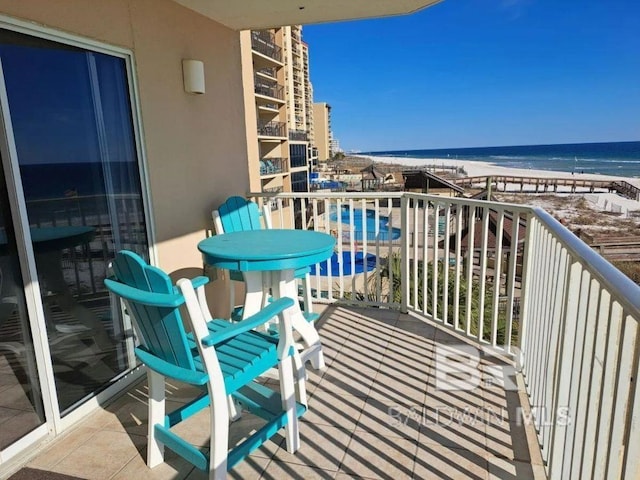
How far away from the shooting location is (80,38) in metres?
2.09

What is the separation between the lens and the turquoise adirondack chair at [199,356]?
4.66 feet

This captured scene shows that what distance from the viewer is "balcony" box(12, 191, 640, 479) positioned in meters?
0.99

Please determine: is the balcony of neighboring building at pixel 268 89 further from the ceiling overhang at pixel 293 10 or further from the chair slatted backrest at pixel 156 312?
the chair slatted backrest at pixel 156 312

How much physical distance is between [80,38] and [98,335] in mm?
1604

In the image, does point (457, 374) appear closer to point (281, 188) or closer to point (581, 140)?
point (281, 188)

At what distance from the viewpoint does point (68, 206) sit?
6.75ft

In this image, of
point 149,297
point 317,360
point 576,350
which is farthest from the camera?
point 317,360

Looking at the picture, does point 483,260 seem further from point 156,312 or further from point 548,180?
point 548,180

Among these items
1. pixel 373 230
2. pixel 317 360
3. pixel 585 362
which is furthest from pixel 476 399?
pixel 373 230

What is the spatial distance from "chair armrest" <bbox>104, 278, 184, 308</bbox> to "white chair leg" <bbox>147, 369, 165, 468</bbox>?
0.46 meters

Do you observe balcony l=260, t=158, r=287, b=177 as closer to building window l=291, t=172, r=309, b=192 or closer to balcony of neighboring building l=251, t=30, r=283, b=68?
building window l=291, t=172, r=309, b=192

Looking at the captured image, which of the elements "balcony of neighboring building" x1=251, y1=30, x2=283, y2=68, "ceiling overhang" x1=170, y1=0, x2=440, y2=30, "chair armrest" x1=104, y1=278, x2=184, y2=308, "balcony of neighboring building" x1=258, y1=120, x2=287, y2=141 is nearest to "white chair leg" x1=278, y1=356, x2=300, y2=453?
"chair armrest" x1=104, y1=278, x2=184, y2=308

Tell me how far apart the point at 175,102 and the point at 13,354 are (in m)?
1.86

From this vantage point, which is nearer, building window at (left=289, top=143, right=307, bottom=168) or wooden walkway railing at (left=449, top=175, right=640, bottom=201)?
wooden walkway railing at (left=449, top=175, right=640, bottom=201)
